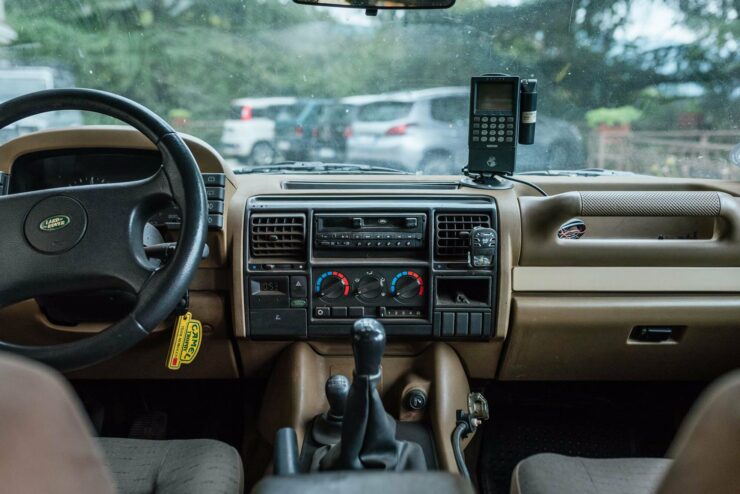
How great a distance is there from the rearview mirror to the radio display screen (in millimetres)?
292

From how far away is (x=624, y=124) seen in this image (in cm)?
266

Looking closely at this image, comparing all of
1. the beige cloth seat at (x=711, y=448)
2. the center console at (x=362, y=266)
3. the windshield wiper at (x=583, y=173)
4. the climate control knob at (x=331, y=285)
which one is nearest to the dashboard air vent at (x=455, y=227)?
the center console at (x=362, y=266)

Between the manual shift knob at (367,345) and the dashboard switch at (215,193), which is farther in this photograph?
the dashboard switch at (215,193)

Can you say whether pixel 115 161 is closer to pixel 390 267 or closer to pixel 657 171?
pixel 390 267

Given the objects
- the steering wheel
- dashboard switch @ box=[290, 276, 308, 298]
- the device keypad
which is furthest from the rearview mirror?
dashboard switch @ box=[290, 276, 308, 298]

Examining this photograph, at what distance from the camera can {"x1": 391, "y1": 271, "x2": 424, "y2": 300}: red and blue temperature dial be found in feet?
7.12

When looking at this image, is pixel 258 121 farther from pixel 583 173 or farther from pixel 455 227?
pixel 583 173

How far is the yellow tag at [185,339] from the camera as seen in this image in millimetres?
1951

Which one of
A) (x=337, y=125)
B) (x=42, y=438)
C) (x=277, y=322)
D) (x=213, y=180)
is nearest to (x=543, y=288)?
(x=277, y=322)

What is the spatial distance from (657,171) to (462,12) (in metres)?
0.98

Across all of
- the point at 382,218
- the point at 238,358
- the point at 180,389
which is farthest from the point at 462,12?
the point at 180,389

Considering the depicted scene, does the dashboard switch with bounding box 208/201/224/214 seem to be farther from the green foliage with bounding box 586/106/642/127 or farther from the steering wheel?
the green foliage with bounding box 586/106/642/127

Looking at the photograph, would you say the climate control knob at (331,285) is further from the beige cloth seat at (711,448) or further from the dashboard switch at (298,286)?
the beige cloth seat at (711,448)

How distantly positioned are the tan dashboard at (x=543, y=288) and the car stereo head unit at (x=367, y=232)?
9cm
